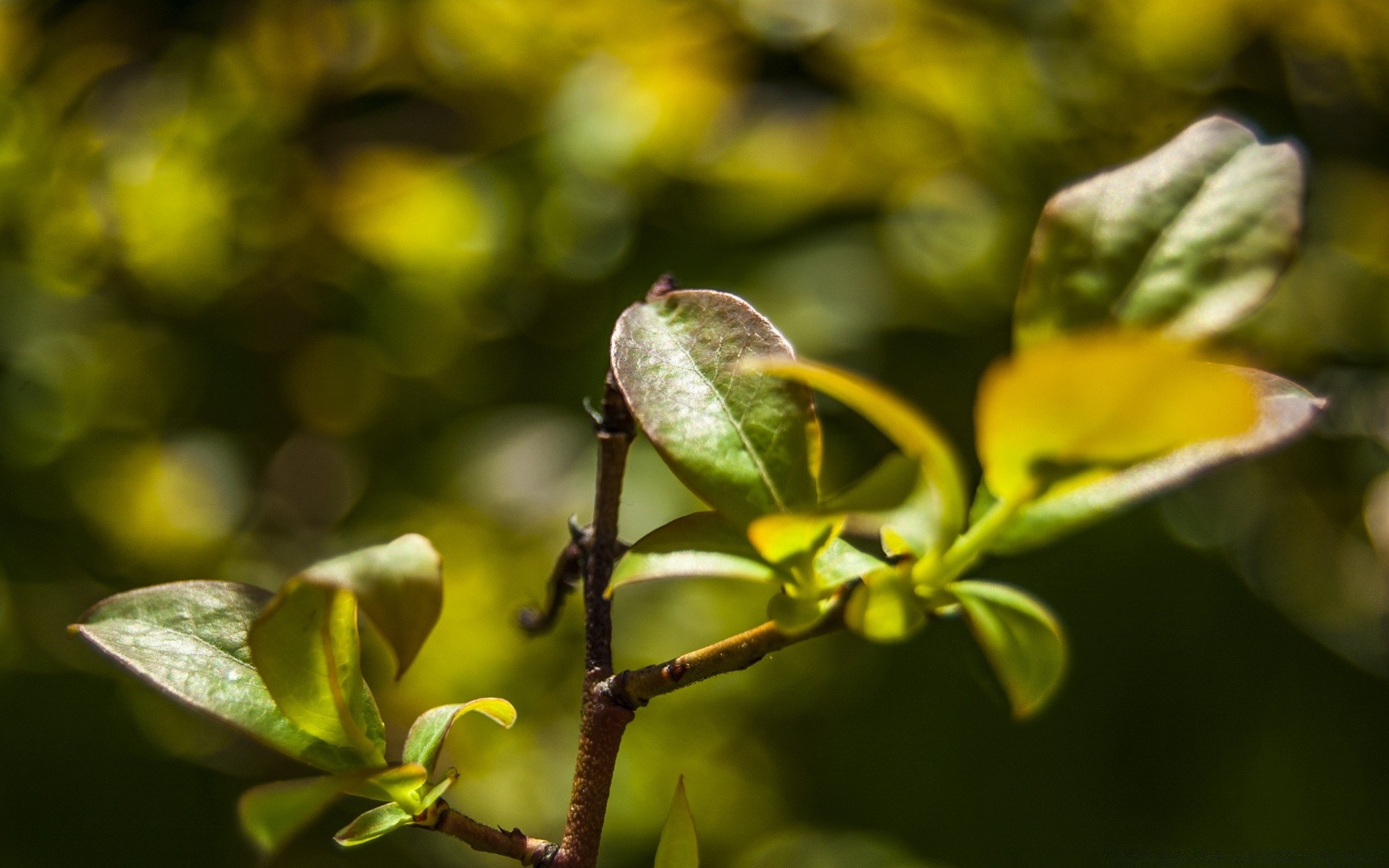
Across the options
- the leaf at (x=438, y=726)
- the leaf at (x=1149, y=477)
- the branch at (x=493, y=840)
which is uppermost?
the leaf at (x=1149, y=477)

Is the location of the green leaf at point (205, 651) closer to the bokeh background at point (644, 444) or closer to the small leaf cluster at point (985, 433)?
the small leaf cluster at point (985, 433)

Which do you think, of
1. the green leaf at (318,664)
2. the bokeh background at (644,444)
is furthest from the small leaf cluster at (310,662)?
the bokeh background at (644,444)

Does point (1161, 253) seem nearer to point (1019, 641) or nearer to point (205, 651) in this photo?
point (1019, 641)

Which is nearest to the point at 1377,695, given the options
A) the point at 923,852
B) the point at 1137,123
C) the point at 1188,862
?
the point at 1188,862

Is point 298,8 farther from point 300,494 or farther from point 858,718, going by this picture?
point 858,718

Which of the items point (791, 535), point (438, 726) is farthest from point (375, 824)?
point (791, 535)

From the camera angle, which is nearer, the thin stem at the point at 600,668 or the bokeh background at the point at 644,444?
the thin stem at the point at 600,668
